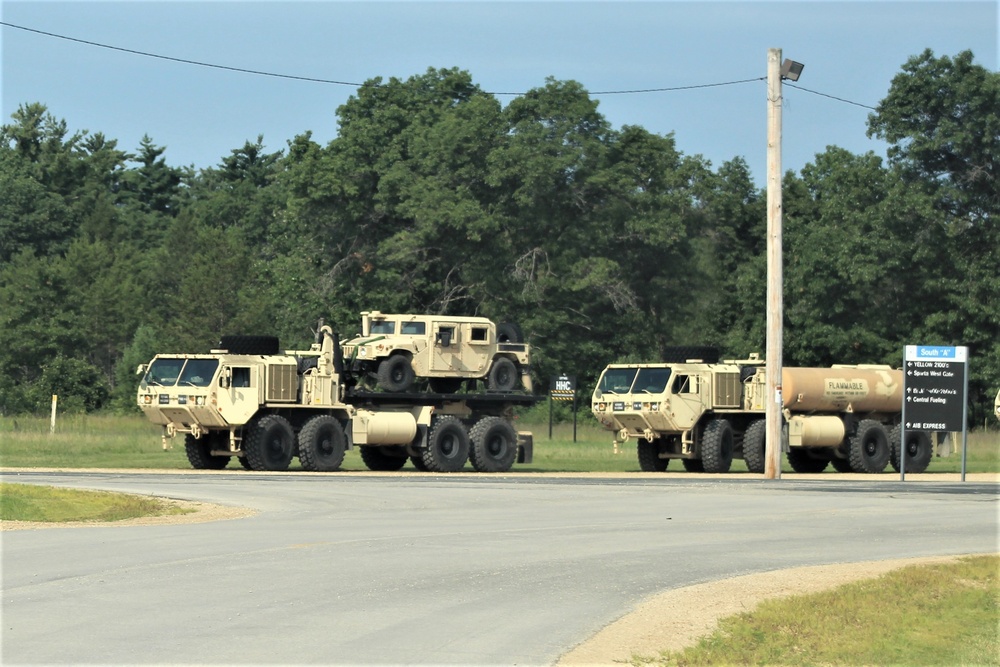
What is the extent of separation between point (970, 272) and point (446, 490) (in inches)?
1528

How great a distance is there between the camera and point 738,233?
83062 millimetres

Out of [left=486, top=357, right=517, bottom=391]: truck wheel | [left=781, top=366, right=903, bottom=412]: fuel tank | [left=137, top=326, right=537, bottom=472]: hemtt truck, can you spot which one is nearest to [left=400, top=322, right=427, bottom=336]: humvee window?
[left=137, top=326, right=537, bottom=472]: hemtt truck

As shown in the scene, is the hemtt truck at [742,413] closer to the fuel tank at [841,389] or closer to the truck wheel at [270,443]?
the fuel tank at [841,389]

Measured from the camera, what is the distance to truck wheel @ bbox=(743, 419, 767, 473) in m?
40.7

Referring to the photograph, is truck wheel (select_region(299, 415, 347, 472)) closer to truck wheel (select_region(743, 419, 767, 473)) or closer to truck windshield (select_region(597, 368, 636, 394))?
truck windshield (select_region(597, 368, 636, 394))

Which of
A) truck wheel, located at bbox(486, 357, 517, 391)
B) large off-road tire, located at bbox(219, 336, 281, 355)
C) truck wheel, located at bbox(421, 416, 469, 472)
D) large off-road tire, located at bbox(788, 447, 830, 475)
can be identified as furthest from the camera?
large off-road tire, located at bbox(788, 447, 830, 475)

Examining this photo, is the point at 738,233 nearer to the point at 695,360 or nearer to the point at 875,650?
the point at 695,360

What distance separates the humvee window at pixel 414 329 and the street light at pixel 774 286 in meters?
8.45

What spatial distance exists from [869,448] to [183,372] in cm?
1781

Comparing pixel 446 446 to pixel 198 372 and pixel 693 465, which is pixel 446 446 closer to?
pixel 198 372

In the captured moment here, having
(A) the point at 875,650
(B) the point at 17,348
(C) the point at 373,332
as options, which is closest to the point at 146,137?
(B) the point at 17,348

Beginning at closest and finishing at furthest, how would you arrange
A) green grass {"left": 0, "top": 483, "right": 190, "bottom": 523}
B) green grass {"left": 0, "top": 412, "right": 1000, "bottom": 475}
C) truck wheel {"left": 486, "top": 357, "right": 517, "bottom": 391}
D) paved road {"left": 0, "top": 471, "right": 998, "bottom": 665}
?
1. paved road {"left": 0, "top": 471, "right": 998, "bottom": 665}
2. green grass {"left": 0, "top": 483, "right": 190, "bottom": 523}
3. green grass {"left": 0, "top": 412, "right": 1000, "bottom": 475}
4. truck wheel {"left": 486, "top": 357, "right": 517, "bottom": 391}

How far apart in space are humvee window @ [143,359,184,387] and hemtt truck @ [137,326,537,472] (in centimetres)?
2

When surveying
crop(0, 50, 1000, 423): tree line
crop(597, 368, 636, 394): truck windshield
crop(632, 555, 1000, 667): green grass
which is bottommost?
crop(632, 555, 1000, 667): green grass
